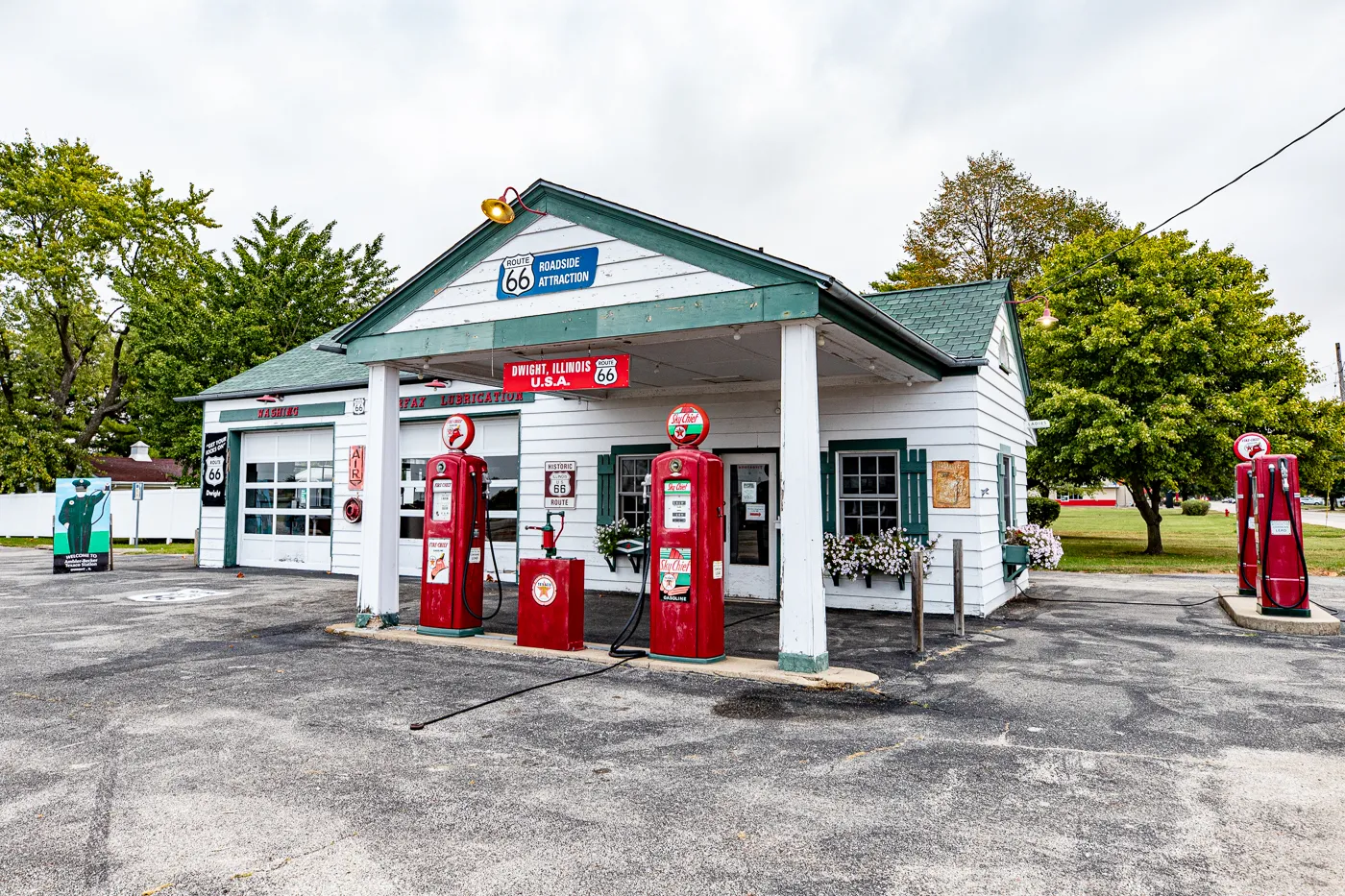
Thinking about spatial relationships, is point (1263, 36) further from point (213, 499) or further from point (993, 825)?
point (213, 499)

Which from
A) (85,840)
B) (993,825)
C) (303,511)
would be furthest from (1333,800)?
(303,511)

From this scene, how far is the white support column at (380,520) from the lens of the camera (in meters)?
9.05

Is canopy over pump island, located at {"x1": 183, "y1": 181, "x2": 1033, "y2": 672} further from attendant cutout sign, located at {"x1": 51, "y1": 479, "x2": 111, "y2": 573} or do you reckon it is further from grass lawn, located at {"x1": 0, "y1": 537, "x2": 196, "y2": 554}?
grass lawn, located at {"x1": 0, "y1": 537, "x2": 196, "y2": 554}

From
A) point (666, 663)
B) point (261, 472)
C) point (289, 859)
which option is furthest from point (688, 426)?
point (261, 472)

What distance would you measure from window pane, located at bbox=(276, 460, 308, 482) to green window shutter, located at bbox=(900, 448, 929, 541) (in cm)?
1084

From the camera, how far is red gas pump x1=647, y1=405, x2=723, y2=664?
711 centimetres

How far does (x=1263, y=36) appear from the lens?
27.2 feet

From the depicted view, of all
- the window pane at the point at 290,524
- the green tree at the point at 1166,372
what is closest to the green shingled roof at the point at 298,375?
the window pane at the point at 290,524

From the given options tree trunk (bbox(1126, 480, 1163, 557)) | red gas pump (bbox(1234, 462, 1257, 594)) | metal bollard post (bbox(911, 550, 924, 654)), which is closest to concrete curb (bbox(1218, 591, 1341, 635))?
red gas pump (bbox(1234, 462, 1257, 594))

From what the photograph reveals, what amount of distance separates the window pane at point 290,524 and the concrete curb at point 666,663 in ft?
24.3

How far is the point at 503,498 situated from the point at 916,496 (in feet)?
21.0

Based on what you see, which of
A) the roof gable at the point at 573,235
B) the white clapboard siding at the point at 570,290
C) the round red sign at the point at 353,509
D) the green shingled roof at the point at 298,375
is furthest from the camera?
the green shingled roof at the point at 298,375

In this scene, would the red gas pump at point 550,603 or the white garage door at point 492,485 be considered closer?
the red gas pump at point 550,603

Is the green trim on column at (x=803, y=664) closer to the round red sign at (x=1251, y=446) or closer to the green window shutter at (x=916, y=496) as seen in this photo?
the green window shutter at (x=916, y=496)
